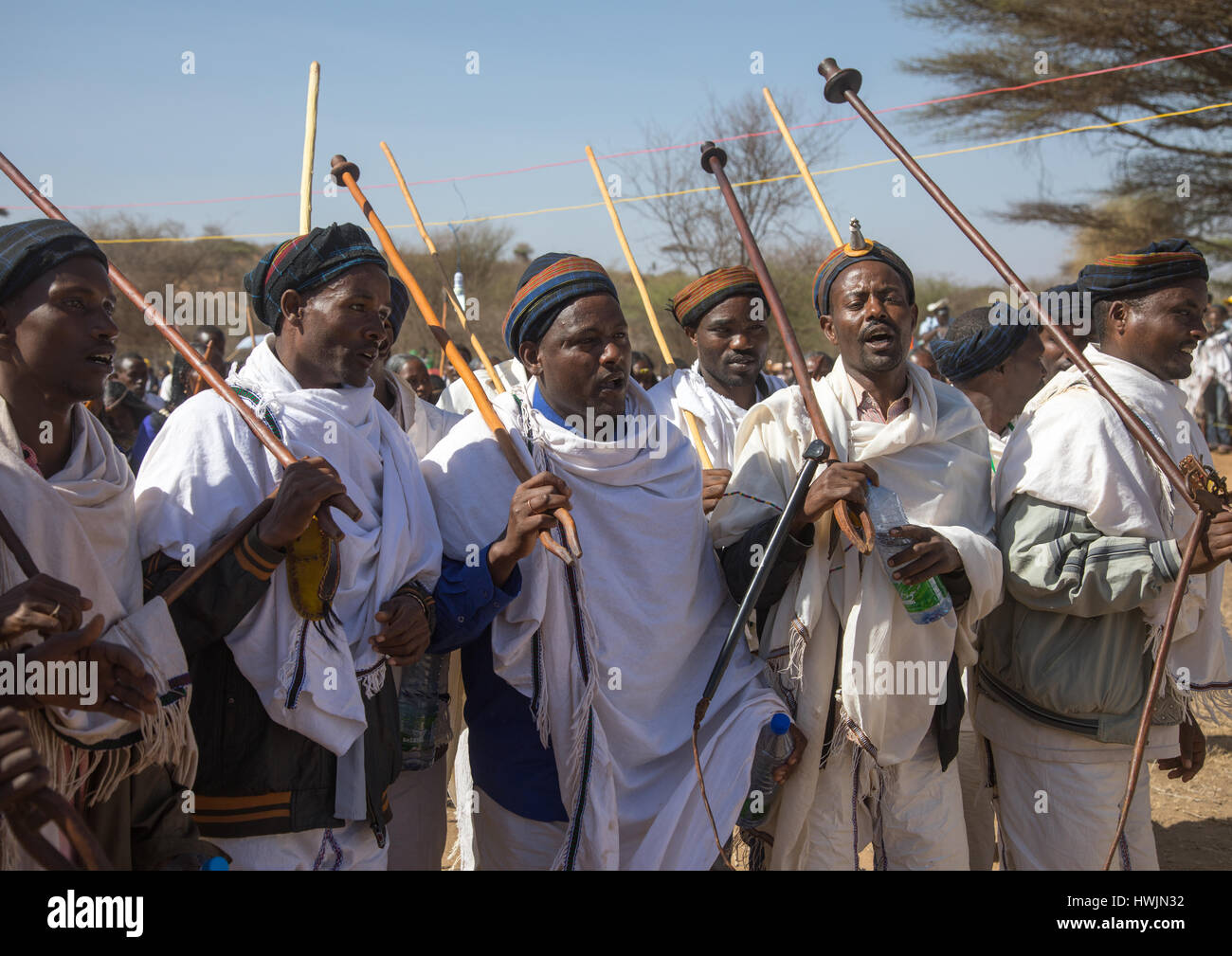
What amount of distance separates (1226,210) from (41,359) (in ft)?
60.0

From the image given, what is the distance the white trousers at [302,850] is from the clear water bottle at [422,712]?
0.38 metres

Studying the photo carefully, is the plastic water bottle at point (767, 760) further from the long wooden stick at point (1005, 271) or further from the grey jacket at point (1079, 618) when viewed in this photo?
the long wooden stick at point (1005, 271)

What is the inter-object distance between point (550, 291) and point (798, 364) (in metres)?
0.78

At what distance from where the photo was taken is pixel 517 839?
320 cm

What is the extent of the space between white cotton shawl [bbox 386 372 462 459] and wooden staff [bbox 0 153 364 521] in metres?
1.64

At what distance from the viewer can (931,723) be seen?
3.47 metres

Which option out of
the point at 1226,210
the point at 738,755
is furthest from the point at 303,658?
the point at 1226,210

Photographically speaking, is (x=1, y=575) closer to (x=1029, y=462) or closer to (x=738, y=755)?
(x=738, y=755)

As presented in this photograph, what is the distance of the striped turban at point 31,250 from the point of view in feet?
7.76

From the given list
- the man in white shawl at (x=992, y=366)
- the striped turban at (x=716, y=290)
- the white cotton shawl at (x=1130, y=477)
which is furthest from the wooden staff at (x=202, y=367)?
the man in white shawl at (x=992, y=366)

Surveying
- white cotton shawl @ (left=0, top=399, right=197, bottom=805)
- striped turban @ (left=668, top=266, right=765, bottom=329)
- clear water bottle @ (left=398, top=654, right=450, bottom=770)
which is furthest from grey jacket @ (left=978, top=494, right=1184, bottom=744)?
white cotton shawl @ (left=0, top=399, right=197, bottom=805)

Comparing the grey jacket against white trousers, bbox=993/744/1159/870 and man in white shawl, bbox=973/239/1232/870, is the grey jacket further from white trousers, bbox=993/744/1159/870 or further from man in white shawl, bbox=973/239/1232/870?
white trousers, bbox=993/744/1159/870

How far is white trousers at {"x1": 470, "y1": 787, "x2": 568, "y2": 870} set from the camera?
3.19 meters

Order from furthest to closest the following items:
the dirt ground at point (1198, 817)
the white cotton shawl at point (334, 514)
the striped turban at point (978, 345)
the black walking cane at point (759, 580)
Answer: the dirt ground at point (1198, 817)
the striped turban at point (978, 345)
the black walking cane at point (759, 580)
the white cotton shawl at point (334, 514)
